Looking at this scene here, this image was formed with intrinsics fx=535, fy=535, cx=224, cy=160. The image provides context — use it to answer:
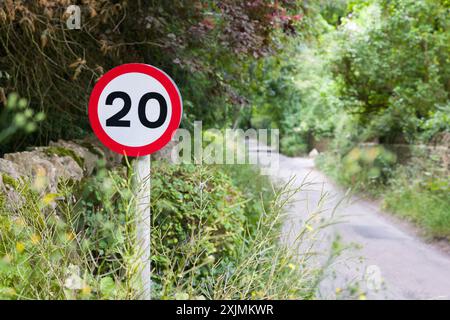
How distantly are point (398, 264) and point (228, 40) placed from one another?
328 centimetres

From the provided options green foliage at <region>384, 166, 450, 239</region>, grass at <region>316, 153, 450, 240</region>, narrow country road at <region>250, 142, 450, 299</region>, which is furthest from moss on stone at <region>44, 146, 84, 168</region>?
green foliage at <region>384, 166, 450, 239</region>

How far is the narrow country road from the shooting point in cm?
241

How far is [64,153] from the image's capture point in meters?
4.88

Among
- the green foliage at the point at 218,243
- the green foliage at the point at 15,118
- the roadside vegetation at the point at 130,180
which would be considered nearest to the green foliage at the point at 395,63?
the roadside vegetation at the point at 130,180

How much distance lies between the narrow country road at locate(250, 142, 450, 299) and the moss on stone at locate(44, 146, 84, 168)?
6.26ft

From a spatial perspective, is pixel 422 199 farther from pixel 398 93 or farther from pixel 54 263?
pixel 54 263

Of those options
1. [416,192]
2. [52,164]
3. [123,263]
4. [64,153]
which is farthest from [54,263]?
[416,192]

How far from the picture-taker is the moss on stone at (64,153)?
4.70 metres

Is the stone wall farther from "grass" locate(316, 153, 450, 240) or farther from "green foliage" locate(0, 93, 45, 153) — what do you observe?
"grass" locate(316, 153, 450, 240)

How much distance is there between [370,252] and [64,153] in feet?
13.7

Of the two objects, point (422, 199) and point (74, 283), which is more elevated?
point (74, 283)

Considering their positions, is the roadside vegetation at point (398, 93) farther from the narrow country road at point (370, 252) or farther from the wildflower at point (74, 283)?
the wildflower at point (74, 283)

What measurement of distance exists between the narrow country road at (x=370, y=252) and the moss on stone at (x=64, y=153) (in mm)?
1907
